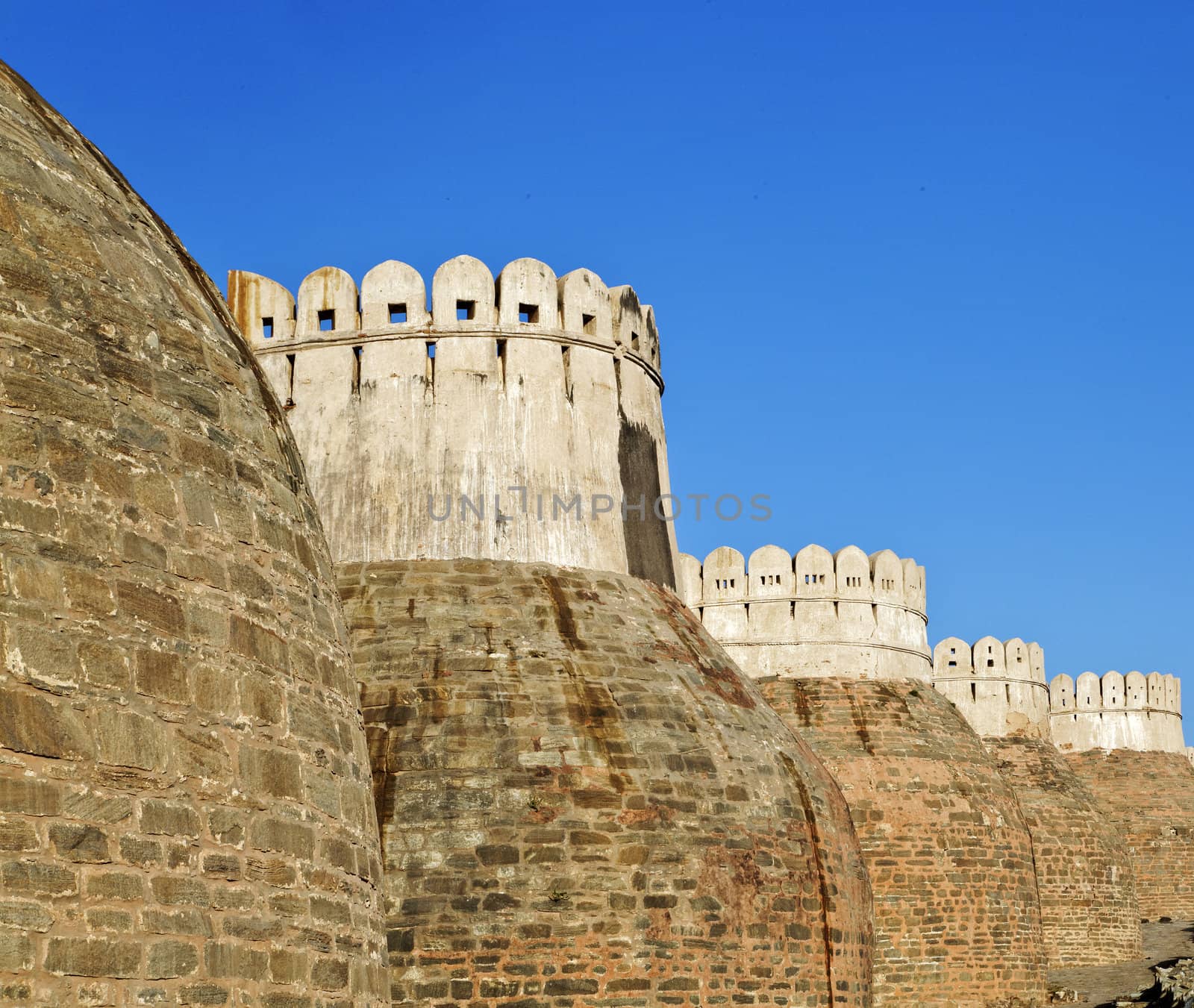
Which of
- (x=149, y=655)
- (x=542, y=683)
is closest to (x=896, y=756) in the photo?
(x=542, y=683)

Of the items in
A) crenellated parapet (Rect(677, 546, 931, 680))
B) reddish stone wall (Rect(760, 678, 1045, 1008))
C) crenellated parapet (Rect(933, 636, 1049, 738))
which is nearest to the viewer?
reddish stone wall (Rect(760, 678, 1045, 1008))

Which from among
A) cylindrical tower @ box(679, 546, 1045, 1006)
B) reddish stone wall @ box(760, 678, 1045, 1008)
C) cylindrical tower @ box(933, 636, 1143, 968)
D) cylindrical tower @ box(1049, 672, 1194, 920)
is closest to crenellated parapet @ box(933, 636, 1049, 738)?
cylindrical tower @ box(933, 636, 1143, 968)

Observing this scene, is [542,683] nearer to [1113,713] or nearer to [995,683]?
A: [995,683]

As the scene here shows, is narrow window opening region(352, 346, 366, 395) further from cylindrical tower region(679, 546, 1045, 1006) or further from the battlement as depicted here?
cylindrical tower region(679, 546, 1045, 1006)

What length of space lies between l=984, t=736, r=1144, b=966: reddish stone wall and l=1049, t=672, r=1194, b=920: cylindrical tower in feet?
10.4

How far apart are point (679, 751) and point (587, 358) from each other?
3.73 metres

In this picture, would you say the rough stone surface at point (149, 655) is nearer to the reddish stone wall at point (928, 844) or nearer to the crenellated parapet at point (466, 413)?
the crenellated parapet at point (466, 413)

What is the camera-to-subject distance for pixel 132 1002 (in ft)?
18.4

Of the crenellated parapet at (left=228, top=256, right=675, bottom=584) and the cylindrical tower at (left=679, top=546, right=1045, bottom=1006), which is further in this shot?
the cylindrical tower at (left=679, top=546, right=1045, bottom=1006)

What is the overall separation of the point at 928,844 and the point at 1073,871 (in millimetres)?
6623

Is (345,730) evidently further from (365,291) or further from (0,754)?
(365,291)

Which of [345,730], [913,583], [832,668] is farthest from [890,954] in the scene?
[345,730]

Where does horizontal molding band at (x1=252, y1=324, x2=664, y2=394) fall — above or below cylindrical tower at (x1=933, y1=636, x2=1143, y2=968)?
above

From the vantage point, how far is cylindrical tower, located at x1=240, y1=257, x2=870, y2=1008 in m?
10.7
